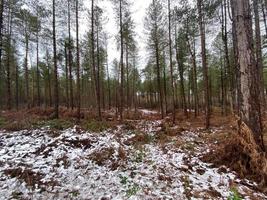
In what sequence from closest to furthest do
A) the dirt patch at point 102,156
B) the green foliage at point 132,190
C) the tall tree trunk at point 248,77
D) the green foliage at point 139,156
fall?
the green foliage at point 132,190, the tall tree trunk at point 248,77, the dirt patch at point 102,156, the green foliage at point 139,156

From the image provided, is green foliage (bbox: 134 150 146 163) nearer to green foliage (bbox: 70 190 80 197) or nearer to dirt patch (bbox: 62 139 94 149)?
dirt patch (bbox: 62 139 94 149)

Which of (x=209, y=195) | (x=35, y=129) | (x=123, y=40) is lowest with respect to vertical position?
(x=209, y=195)

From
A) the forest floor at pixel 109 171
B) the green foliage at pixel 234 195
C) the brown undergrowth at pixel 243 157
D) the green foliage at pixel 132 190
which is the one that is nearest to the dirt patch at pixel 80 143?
the forest floor at pixel 109 171

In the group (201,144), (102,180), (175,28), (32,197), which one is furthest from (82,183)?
(175,28)

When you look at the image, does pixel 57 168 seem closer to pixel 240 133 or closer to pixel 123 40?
pixel 240 133

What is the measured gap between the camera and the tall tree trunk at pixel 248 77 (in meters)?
5.88

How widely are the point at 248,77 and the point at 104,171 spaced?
4.77 m

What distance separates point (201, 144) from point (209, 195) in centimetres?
417

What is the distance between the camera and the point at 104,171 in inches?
224

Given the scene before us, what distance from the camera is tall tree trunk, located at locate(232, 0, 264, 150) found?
231 inches

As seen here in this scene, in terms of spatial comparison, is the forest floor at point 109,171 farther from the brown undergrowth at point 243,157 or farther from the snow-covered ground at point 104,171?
the brown undergrowth at point 243,157

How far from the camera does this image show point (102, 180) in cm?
516

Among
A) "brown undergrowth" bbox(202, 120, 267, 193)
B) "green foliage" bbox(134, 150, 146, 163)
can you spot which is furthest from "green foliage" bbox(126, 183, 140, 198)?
"brown undergrowth" bbox(202, 120, 267, 193)

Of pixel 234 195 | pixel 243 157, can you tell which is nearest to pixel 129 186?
pixel 234 195
